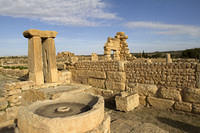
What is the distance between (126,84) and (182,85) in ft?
8.16

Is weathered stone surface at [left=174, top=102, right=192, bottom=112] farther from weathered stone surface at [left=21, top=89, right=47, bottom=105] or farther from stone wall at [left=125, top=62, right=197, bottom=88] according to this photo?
weathered stone surface at [left=21, top=89, right=47, bottom=105]

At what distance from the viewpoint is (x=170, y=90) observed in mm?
5750

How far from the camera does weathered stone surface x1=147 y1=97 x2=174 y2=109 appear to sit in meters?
5.75

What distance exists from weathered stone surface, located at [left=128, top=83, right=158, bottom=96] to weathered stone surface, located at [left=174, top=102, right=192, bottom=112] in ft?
3.13

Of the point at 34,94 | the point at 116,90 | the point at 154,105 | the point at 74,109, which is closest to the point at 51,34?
the point at 34,94

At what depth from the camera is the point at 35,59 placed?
7789 millimetres

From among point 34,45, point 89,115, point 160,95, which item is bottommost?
point 160,95

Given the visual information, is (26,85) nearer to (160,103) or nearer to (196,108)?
(160,103)

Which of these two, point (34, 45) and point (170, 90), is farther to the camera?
point (34, 45)

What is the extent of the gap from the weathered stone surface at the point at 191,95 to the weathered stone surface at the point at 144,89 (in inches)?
43.6

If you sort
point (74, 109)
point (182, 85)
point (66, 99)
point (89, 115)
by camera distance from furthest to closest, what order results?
point (182, 85) < point (66, 99) < point (74, 109) < point (89, 115)

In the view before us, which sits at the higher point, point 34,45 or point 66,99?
point 34,45

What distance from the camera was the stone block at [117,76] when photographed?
7312 mm

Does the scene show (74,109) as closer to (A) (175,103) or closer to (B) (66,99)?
(B) (66,99)
